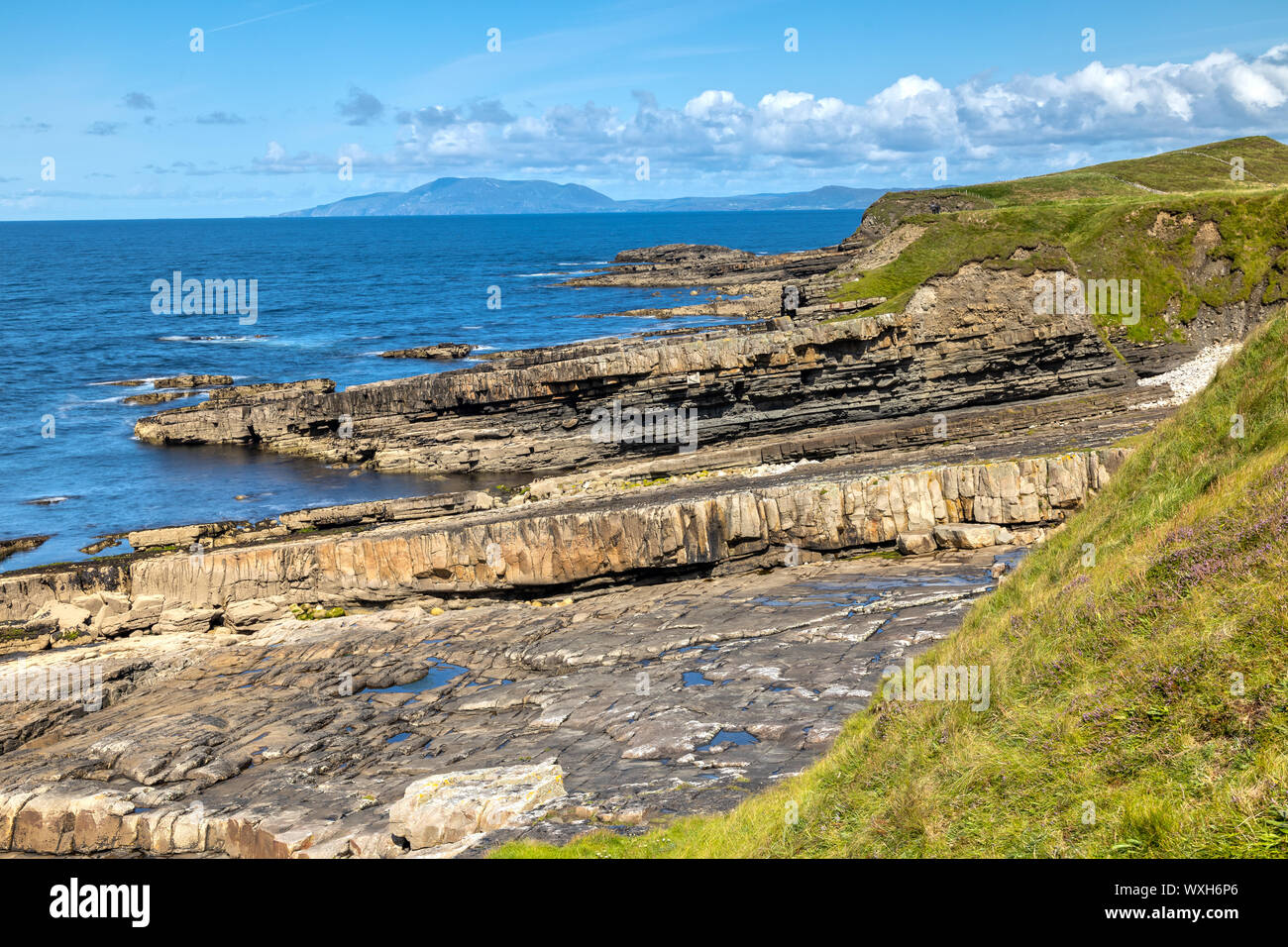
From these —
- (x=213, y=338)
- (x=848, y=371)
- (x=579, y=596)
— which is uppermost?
(x=213, y=338)

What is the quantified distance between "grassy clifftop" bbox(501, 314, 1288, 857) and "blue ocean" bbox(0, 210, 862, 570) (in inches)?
1283

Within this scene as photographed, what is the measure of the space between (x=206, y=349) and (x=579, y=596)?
6886 cm

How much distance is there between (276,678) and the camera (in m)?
21.3

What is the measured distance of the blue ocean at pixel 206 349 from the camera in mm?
43750

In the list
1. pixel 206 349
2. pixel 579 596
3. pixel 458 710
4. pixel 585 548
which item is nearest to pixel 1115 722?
pixel 458 710

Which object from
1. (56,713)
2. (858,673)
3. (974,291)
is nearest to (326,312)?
(974,291)

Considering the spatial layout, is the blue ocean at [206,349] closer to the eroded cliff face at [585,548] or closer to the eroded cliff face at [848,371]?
the eroded cliff face at [848,371]

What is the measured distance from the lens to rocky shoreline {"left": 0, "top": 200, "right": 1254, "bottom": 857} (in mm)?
15336

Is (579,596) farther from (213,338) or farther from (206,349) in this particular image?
(213,338)

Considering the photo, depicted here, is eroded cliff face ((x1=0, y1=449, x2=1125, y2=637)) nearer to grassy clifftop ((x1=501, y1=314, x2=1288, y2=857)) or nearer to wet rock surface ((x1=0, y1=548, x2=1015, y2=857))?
wet rock surface ((x1=0, y1=548, x2=1015, y2=857))

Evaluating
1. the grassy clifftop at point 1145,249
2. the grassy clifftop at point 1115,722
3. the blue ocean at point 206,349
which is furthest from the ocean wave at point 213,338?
the grassy clifftop at point 1115,722

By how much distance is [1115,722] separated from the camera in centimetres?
916

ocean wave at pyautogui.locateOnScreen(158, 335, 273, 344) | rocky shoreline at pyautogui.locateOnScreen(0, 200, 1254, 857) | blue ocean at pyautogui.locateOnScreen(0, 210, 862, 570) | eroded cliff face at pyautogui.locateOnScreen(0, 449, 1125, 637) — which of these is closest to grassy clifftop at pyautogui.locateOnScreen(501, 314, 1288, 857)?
rocky shoreline at pyautogui.locateOnScreen(0, 200, 1254, 857)
